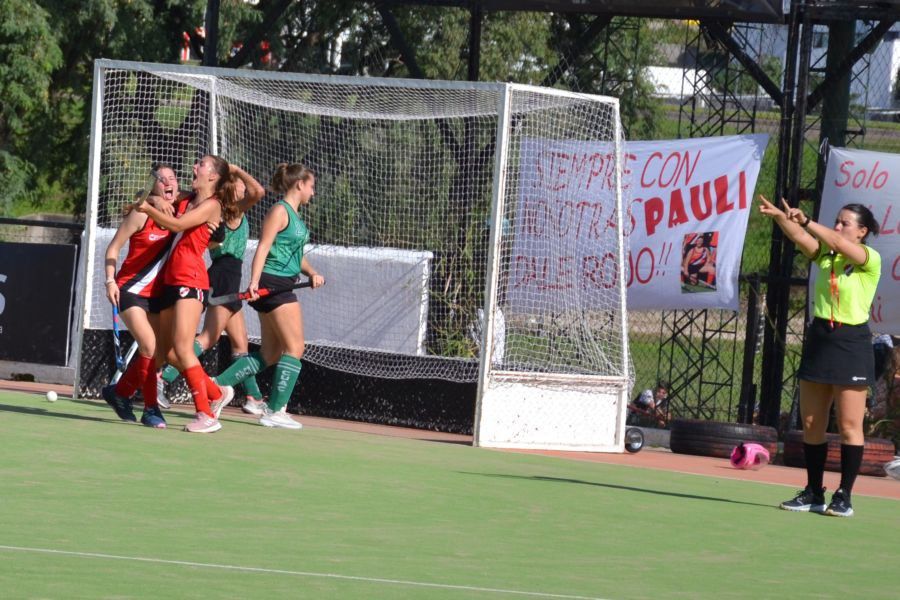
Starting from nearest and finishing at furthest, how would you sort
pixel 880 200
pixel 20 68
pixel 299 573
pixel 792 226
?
pixel 299 573
pixel 792 226
pixel 880 200
pixel 20 68

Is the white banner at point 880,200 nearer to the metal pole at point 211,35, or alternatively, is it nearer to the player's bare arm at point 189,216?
the player's bare arm at point 189,216

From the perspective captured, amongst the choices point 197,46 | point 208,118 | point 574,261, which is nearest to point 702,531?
point 574,261

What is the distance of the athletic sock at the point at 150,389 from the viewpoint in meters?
10.8

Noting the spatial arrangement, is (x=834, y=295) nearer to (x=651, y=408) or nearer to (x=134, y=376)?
(x=134, y=376)

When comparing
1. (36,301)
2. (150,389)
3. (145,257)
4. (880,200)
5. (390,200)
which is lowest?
(150,389)

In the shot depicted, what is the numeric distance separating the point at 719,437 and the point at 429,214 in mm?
3417

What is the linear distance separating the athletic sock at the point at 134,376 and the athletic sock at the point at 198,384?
37 centimetres

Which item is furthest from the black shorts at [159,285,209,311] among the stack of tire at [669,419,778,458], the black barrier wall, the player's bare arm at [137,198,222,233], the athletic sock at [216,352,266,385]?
the black barrier wall

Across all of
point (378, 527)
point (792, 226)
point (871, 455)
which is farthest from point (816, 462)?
point (871, 455)

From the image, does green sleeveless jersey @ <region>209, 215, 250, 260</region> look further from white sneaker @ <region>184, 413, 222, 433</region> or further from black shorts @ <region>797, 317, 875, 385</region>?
black shorts @ <region>797, 317, 875, 385</region>

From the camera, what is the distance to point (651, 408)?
15.6 m

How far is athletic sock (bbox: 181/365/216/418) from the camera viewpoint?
34.1 ft

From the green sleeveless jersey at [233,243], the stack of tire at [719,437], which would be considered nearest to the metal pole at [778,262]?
the stack of tire at [719,437]

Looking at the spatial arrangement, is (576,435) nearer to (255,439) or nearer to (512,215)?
(512,215)
